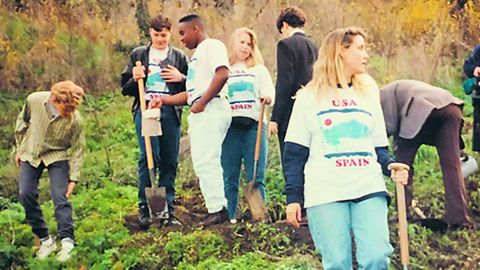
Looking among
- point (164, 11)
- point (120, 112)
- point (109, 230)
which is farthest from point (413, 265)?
point (164, 11)

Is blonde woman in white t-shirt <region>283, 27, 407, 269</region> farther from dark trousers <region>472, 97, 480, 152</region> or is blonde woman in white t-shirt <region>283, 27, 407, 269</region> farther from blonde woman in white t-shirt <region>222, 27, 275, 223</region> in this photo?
dark trousers <region>472, 97, 480, 152</region>

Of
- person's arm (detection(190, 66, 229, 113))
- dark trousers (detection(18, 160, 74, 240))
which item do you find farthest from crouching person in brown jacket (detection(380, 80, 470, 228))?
dark trousers (detection(18, 160, 74, 240))

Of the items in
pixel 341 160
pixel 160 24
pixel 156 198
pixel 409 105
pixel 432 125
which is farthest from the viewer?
pixel 160 24

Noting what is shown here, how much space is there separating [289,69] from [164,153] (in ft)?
3.94

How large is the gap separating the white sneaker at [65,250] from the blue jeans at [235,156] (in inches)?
47.7

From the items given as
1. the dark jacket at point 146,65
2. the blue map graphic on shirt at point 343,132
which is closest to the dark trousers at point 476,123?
the dark jacket at point 146,65

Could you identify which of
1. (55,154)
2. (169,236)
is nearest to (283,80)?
(169,236)

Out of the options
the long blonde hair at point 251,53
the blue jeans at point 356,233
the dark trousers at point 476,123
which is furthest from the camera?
the dark trousers at point 476,123

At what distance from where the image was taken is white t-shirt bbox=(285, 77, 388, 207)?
4078 mm

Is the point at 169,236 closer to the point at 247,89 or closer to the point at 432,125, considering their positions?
the point at 247,89

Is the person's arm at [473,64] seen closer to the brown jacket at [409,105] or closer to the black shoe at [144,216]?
the brown jacket at [409,105]

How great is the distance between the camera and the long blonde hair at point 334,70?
4.18m

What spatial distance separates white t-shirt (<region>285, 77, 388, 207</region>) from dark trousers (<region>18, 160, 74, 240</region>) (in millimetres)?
2473

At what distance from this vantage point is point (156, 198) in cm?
625
